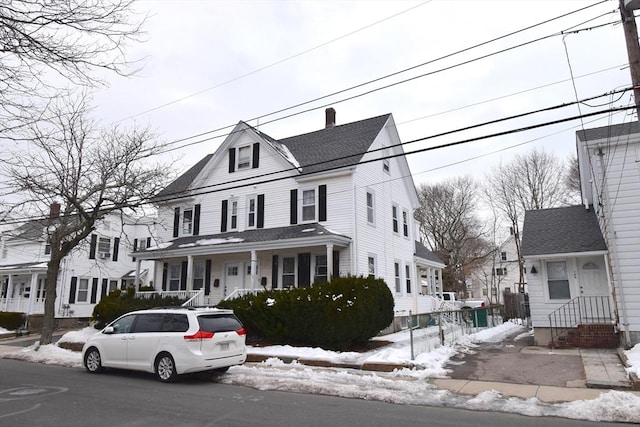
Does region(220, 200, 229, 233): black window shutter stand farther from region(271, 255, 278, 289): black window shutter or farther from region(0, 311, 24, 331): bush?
region(0, 311, 24, 331): bush

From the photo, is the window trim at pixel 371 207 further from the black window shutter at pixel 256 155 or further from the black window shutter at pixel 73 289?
the black window shutter at pixel 73 289

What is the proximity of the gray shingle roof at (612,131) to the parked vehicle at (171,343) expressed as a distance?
1202cm

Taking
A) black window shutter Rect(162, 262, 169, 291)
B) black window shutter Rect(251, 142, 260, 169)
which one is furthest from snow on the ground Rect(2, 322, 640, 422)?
black window shutter Rect(251, 142, 260, 169)

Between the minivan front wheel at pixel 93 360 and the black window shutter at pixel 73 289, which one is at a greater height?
the black window shutter at pixel 73 289

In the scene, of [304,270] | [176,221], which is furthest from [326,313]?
[176,221]

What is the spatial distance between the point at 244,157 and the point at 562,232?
1441 centimetres

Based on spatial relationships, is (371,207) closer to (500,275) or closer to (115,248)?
(115,248)

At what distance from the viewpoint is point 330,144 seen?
21.8 m

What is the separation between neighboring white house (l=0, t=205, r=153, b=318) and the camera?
29.6 metres

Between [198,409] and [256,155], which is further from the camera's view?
[256,155]

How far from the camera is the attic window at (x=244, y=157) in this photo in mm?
21969

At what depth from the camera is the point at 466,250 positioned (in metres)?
45.5

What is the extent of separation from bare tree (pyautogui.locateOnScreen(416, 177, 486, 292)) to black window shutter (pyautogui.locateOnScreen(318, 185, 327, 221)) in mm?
26574

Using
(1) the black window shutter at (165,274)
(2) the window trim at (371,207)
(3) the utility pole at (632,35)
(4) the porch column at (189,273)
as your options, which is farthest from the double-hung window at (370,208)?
(3) the utility pole at (632,35)
